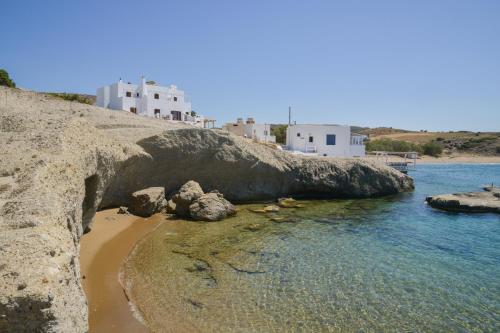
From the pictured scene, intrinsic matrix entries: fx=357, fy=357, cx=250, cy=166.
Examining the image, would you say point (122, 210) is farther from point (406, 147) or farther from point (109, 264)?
point (406, 147)

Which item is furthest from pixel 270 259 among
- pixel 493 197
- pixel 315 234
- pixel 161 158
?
pixel 493 197

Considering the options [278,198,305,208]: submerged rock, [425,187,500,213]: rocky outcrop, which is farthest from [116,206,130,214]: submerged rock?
[425,187,500,213]: rocky outcrop

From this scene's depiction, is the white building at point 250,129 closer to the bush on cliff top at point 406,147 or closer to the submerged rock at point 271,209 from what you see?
Result: the submerged rock at point 271,209

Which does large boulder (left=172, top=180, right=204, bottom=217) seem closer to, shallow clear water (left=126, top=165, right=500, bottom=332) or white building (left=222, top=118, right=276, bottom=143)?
shallow clear water (left=126, top=165, right=500, bottom=332)

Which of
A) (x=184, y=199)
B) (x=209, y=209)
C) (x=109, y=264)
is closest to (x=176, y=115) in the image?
(x=184, y=199)

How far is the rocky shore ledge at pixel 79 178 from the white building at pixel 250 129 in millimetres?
21963

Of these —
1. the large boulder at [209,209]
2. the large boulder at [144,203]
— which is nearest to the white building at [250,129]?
the large boulder at [209,209]

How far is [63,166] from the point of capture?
866cm

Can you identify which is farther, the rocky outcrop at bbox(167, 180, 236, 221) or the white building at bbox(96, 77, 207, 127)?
the white building at bbox(96, 77, 207, 127)

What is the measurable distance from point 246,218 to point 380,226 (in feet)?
22.7

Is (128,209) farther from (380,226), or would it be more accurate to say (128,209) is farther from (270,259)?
(380,226)

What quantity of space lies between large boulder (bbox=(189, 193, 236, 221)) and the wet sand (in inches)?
64.0

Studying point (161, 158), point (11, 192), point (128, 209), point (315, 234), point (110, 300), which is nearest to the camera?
point (11, 192)

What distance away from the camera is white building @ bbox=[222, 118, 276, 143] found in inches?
1929
